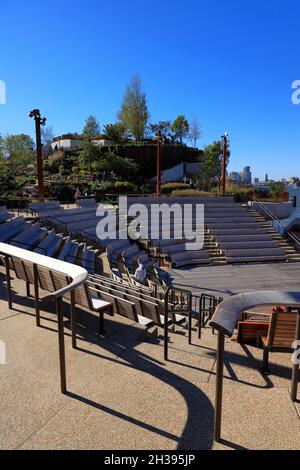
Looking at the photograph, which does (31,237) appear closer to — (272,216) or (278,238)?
(278,238)

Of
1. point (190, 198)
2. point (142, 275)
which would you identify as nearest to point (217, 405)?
point (142, 275)

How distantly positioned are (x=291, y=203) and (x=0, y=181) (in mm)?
27510

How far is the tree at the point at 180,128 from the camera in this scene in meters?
64.4

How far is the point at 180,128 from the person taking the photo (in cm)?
6456

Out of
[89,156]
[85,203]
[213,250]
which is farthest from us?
[89,156]

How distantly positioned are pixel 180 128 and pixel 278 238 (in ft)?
159

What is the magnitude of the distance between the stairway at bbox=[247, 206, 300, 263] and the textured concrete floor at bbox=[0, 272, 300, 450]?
16.9 meters

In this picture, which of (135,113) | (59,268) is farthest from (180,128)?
(59,268)

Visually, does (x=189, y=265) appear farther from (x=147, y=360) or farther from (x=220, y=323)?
(x=220, y=323)

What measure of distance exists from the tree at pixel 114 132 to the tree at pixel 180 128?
13161 mm

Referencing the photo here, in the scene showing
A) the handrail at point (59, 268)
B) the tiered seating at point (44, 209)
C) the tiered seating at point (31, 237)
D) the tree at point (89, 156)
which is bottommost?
the tiered seating at point (31, 237)

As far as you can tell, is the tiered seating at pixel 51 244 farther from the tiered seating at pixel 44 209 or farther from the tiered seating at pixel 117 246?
the tiered seating at pixel 44 209

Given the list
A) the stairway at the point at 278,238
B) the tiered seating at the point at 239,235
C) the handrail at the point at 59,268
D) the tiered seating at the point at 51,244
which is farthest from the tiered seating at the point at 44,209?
the stairway at the point at 278,238

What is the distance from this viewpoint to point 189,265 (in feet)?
57.6
